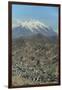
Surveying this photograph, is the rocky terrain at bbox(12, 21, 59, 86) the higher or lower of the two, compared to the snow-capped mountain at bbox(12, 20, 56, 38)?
lower

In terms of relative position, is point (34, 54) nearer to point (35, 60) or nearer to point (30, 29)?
point (35, 60)

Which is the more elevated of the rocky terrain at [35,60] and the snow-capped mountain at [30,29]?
the snow-capped mountain at [30,29]

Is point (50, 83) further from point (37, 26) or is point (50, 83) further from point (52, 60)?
point (37, 26)

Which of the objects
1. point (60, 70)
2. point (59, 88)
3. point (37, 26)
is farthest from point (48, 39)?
point (59, 88)

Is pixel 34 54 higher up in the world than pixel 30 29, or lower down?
lower down

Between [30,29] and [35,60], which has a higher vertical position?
[30,29]

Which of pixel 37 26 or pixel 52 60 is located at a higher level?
pixel 37 26

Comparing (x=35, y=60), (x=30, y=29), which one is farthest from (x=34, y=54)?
(x=30, y=29)

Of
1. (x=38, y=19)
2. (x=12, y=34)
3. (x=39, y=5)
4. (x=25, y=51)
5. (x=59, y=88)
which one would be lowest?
(x=59, y=88)
